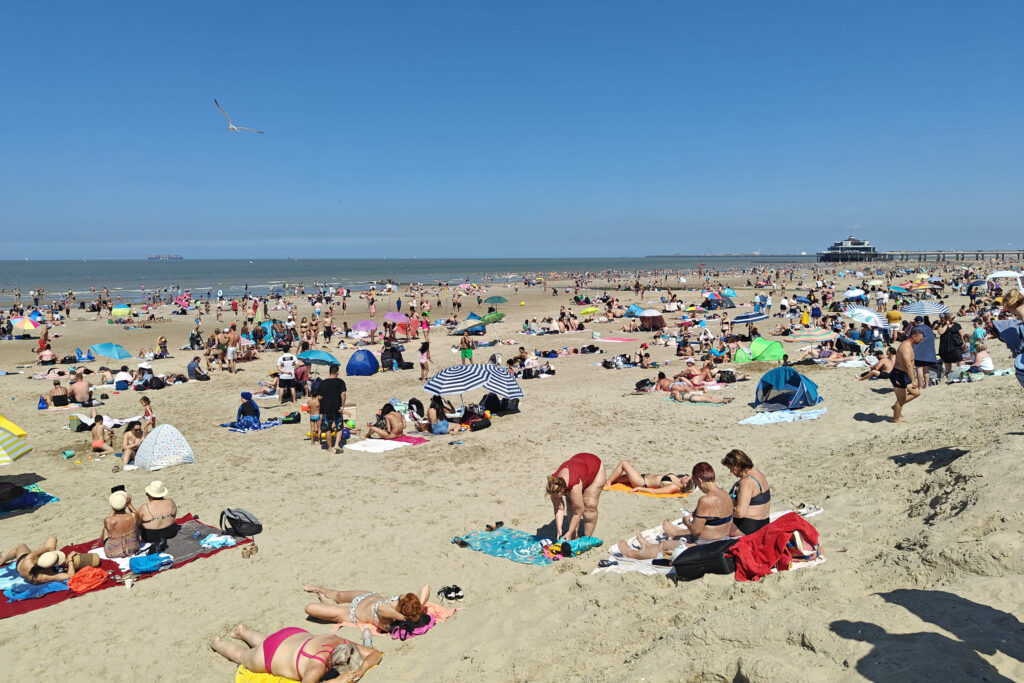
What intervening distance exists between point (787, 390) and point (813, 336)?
12.3 metres

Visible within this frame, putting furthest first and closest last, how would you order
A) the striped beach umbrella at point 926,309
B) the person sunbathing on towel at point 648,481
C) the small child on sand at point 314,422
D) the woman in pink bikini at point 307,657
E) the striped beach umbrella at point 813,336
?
the striped beach umbrella at point 813,336
the striped beach umbrella at point 926,309
the small child on sand at point 314,422
the person sunbathing on towel at point 648,481
the woman in pink bikini at point 307,657

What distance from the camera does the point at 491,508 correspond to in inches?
318

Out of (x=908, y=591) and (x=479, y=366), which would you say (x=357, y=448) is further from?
(x=908, y=591)

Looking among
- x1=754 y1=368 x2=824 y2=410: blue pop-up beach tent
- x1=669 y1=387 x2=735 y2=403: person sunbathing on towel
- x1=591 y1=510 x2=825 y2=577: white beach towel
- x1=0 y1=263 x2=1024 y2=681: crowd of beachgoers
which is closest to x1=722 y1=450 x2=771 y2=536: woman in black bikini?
x1=0 y1=263 x2=1024 y2=681: crowd of beachgoers

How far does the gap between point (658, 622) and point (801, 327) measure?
2339 centimetres

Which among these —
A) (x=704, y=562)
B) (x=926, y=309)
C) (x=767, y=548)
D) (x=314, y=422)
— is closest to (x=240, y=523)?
(x=314, y=422)

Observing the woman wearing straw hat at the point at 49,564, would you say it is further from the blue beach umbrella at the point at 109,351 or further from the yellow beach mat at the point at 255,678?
the blue beach umbrella at the point at 109,351

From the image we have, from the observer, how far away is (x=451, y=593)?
5793 millimetres

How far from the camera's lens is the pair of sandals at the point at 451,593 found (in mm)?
5773

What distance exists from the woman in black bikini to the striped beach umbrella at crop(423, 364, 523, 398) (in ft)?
22.4

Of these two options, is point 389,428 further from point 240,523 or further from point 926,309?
point 926,309

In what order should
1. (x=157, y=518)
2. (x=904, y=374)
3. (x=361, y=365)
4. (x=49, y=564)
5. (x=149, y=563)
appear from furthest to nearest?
(x=361, y=365)
(x=904, y=374)
(x=157, y=518)
(x=149, y=563)
(x=49, y=564)

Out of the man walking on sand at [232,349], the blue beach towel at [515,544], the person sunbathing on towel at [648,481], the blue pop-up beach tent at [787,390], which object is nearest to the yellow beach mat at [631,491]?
the person sunbathing on towel at [648,481]

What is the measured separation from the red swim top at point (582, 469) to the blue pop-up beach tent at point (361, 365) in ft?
41.2
